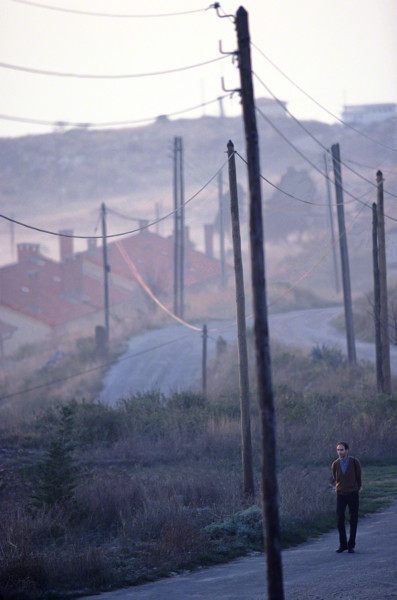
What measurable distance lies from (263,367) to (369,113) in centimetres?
12734

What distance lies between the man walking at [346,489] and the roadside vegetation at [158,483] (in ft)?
4.24

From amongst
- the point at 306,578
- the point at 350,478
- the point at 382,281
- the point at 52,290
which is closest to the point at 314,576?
the point at 306,578

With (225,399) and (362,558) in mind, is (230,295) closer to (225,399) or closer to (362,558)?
(225,399)

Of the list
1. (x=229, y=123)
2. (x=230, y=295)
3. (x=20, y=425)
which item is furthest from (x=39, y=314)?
(x=229, y=123)

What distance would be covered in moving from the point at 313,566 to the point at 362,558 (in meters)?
0.73

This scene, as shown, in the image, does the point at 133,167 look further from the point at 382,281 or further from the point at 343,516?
the point at 343,516

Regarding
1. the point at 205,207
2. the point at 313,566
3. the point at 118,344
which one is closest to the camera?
the point at 313,566

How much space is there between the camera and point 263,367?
7.01 m

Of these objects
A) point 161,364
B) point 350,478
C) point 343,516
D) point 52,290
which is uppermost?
point 52,290

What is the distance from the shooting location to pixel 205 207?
137250mm

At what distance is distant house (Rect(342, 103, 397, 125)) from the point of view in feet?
408

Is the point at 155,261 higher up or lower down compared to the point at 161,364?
higher up

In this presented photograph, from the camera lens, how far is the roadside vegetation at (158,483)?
32.0ft

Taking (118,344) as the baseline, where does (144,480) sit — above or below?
below
